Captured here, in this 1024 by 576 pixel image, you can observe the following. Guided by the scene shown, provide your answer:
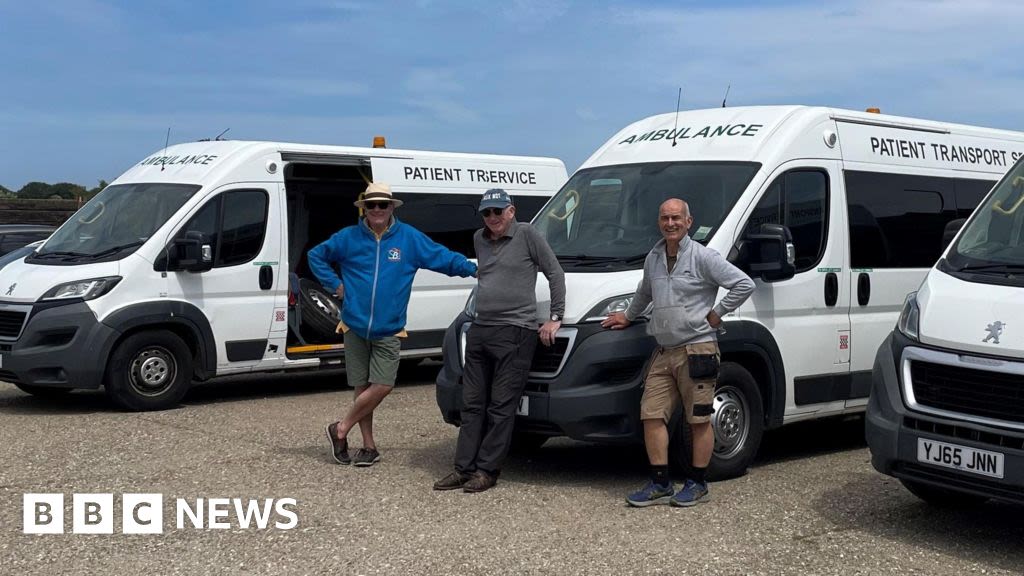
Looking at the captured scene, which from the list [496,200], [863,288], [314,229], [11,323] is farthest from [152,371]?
[863,288]

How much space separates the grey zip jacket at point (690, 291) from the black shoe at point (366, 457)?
2361 millimetres

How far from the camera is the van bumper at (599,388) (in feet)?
25.2

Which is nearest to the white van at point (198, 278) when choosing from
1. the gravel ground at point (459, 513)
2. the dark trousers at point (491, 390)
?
the gravel ground at point (459, 513)

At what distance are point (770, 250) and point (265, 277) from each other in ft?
18.8

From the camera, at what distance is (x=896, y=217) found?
9.38 meters

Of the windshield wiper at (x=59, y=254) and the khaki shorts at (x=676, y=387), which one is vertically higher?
the windshield wiper at (x=59, y=254)

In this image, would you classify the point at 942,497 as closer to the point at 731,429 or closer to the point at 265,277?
the point at 731,429

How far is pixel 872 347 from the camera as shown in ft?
29.9

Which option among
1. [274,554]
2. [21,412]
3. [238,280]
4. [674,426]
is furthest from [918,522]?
[21,412]

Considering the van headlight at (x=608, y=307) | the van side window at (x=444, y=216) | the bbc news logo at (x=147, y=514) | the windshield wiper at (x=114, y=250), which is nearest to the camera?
the bbc news logo at (x=147, y=514)

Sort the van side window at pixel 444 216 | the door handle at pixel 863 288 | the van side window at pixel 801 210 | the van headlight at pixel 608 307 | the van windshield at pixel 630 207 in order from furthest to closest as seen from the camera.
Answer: the van side window at pixel 444 216
the door handle at pixel 863 288
the van side window at pixel 801 210
the van windshield at pixel 630 207
the van headlight at pixel 608 307

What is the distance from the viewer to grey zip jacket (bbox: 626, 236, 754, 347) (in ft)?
24.1

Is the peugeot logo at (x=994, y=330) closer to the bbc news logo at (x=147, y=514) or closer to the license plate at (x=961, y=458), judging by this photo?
the license plate at (x=961, y=458)

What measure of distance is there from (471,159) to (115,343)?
4813mm
